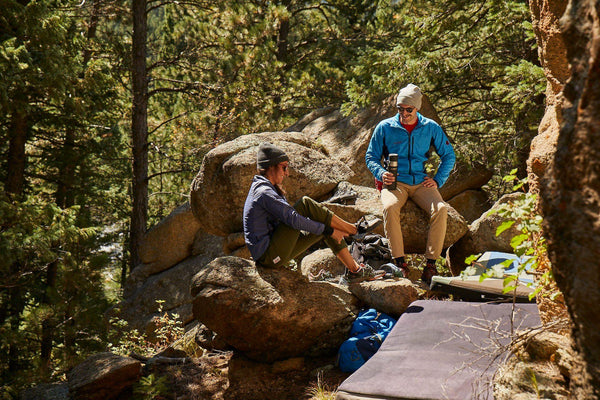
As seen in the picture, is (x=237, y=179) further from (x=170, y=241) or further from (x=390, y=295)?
(x=170, y=241)

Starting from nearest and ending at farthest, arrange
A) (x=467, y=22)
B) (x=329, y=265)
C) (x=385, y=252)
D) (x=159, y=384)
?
(x=159, y=384) < (x=385, y=252) < (x=329, y=265) < (x=467, y=22)

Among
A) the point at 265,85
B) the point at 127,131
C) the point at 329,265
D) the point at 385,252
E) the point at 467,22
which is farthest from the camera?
the point at 127,131

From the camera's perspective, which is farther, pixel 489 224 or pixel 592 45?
pixel 489 224

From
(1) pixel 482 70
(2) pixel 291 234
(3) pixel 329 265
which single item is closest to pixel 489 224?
(3) pixel 329 265

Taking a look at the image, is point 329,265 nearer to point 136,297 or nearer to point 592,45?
point 592,45

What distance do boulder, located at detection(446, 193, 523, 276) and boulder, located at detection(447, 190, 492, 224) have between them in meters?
3.00

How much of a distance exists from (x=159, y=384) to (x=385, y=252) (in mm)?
2884

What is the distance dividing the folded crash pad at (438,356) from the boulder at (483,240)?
8.13 feet

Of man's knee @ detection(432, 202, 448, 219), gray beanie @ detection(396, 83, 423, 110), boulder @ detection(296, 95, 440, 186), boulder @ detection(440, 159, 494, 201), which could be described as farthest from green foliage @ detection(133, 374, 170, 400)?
boulder @ detection(440, 159, 494, 201)

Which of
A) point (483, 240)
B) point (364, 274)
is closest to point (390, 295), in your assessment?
point (364, 274)

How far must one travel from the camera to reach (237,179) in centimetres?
780

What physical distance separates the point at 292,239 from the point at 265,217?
33cm

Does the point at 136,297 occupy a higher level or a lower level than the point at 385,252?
lower

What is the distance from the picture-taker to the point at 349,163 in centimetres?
992
